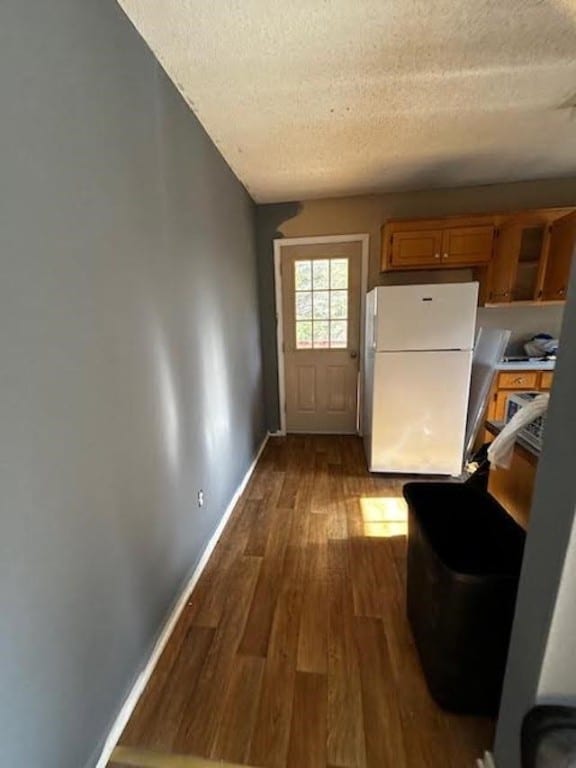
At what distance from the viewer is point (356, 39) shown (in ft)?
4.68

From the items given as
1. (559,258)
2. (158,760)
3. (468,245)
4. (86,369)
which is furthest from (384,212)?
Result: (158,760)

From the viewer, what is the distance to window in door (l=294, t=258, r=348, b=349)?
3.56m

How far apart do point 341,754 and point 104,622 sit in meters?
0.88

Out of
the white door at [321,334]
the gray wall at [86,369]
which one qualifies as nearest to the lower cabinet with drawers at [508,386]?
the white door at [321,334]

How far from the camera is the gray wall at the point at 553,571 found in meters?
0.74

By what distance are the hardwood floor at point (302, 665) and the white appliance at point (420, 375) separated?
73 centimetres

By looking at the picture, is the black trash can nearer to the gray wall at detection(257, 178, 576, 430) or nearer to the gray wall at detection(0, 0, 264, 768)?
the gray wall at detection(0, 0, 264, 768)

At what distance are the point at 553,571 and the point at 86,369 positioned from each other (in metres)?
1.33

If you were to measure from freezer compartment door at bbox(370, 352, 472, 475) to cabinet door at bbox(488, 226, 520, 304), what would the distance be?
2.77 ft

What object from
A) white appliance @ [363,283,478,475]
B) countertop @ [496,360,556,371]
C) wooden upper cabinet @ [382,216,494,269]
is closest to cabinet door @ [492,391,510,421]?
countertop @ [496,360,556,371]

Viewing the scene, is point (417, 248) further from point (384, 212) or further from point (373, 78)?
point (373, 78)

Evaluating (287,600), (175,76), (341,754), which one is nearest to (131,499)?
(287,600)

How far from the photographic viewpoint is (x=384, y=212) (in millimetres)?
3328

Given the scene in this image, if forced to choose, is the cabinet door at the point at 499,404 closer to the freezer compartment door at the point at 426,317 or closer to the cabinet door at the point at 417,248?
the freezer compartment door at the point at 426,317
